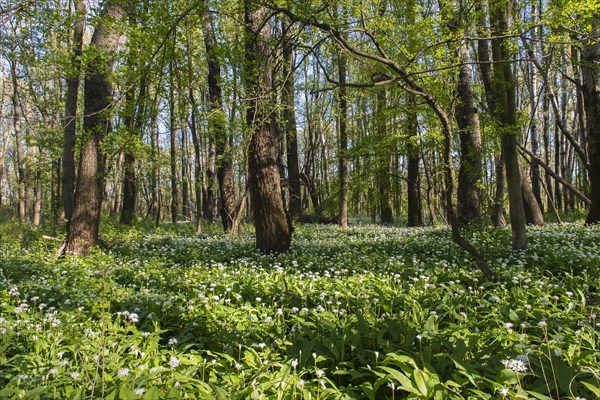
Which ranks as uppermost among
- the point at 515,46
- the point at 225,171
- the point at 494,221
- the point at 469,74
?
the point at 469,74

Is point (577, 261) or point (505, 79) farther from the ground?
point (505, 79)

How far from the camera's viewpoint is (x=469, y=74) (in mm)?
10688

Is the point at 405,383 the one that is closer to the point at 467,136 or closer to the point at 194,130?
the point at 467,136

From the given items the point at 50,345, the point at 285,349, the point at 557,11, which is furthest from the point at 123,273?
the point at 557,11

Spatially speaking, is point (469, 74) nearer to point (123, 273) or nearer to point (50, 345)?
point (123, 273)

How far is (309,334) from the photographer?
3.33m

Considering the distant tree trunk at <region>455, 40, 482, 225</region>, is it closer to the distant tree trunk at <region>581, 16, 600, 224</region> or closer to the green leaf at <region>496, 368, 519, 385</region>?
the distant tree trunk at <region>581, 16, 600, 224</region>

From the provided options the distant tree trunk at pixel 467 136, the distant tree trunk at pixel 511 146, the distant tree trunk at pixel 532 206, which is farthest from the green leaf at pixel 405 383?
the distant tree trunk at pixel 532 206

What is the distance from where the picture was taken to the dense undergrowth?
2.41m

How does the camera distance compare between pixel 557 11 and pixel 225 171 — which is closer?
pixel 557 11

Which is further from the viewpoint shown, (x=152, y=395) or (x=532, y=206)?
(x=532, y=206)

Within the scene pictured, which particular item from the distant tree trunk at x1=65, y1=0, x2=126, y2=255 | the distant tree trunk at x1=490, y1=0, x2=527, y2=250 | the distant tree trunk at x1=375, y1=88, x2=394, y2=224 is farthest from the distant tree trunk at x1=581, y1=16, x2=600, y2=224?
the distant tree trunk at x1=65, y1=0, x2=126, y2=255

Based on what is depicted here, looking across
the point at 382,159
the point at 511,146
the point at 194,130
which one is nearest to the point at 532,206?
the point at 382,159

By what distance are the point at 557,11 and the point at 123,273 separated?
27.2ft
